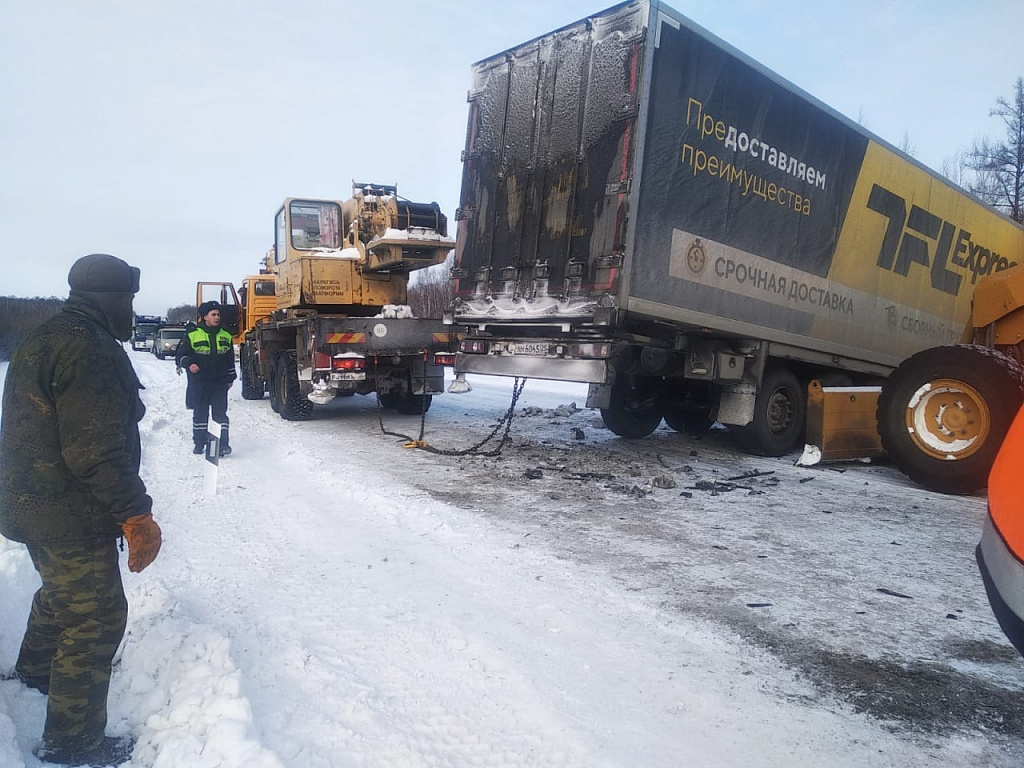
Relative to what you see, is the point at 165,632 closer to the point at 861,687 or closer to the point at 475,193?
the point at 861,687

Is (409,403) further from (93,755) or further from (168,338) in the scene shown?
(168,338)

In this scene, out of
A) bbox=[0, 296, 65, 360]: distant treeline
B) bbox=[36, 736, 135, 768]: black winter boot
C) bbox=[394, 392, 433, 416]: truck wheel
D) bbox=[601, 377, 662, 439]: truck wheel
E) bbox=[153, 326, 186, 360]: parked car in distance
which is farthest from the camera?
bbox=[153, 326, 186, 360]: parked car in distance

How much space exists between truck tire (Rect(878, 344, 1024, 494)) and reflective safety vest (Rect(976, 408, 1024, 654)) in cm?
488

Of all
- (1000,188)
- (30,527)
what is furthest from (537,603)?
(1000,188)

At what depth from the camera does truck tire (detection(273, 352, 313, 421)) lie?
10.3 metres

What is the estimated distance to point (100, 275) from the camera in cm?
250

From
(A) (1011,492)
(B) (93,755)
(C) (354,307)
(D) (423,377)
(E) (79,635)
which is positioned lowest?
(B) (93,755)

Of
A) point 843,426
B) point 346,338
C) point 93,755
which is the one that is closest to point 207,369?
point 346,338

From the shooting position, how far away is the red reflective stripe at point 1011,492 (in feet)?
5.67

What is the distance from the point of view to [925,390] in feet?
21.1

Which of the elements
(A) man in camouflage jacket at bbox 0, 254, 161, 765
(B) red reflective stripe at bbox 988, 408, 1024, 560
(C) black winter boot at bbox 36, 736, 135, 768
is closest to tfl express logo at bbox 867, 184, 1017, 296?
(B) red reflective stripe at bbox 988, 408, 1024, 560

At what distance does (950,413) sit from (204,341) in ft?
24.6

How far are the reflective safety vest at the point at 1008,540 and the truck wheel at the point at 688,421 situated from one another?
24.4 ft

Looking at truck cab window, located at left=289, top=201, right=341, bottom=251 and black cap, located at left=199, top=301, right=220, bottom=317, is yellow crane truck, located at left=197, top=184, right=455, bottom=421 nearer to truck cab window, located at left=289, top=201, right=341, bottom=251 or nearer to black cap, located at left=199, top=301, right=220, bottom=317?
truck cab window, located at left=289, top=201, right=341, bottom=251
